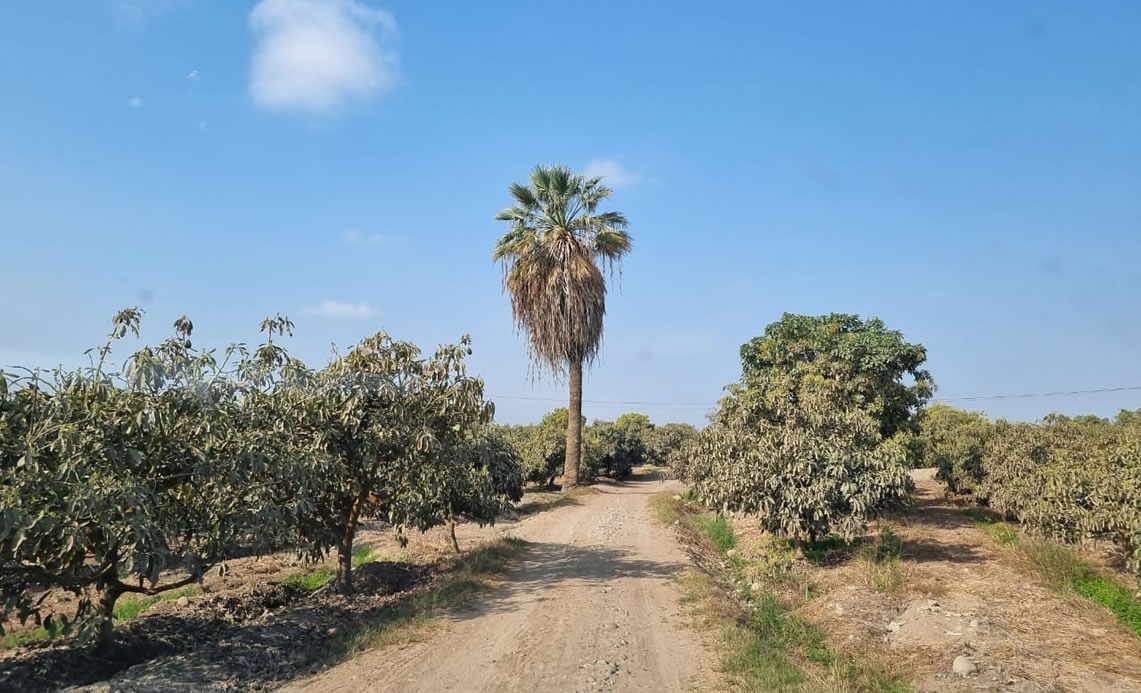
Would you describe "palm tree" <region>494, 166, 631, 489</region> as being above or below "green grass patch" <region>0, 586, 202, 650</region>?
above

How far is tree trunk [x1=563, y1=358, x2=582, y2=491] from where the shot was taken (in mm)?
31172

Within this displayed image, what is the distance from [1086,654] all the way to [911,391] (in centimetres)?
1393

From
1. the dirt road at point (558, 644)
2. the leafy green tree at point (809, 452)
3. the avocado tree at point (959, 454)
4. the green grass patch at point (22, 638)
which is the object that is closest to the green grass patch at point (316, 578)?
the dirt road at point (558, 644)

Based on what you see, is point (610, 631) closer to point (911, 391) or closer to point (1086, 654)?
point (1086, 654)

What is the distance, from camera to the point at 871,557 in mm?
14805

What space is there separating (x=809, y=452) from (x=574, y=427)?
19.1m

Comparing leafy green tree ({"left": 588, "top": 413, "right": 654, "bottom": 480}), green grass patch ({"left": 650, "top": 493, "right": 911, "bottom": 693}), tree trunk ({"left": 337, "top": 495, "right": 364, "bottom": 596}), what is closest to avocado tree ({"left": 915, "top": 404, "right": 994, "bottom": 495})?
green grass patch ({"left": 650, "top": 493, "right": 911, "bottom": 693})

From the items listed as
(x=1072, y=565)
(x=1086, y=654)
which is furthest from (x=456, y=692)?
(x=1072, y=565)

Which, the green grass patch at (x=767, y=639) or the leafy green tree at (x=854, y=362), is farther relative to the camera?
the leafy green tree at (x=854, y=362)

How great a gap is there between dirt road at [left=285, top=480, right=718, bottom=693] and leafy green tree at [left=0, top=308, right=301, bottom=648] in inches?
94.4

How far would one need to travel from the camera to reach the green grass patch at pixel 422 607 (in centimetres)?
953

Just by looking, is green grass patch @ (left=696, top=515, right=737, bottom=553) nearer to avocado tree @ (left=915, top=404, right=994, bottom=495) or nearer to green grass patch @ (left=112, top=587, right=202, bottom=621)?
avocado tree @ (left=915, top=404, right=994, bottom=495)

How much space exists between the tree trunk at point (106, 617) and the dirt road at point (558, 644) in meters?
2.57

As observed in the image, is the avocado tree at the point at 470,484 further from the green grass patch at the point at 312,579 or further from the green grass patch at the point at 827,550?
the green grass patch at the point at 827,550
